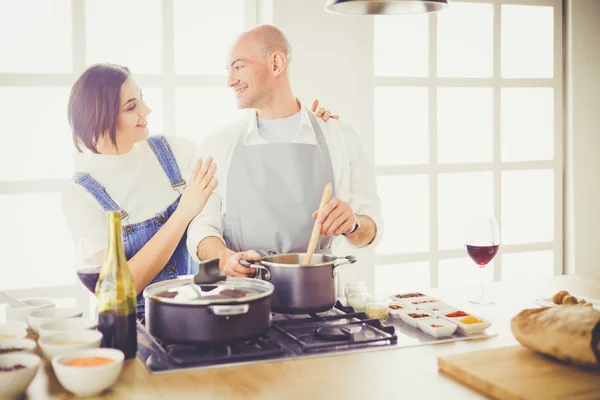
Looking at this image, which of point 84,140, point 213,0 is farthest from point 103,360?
point 213,0

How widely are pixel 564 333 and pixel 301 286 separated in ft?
2.02

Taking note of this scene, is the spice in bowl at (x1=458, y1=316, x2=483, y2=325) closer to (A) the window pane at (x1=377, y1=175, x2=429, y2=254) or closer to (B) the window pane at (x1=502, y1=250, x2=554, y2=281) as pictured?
(A) the window pane at (x1=377, y1=175, x2=429, y2=254)

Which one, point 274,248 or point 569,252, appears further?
point 569,252

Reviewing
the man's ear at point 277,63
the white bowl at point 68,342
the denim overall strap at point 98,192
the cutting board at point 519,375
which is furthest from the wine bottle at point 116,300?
the man's ear at point 277,63

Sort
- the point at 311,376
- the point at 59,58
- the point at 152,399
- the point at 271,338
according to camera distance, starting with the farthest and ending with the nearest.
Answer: the point at 59,58 < the point at 271,338 < the point at 311,376 < the point at 152,399

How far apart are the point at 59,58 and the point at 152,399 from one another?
2518mm

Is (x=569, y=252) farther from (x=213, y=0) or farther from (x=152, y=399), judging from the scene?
(x=152, y=399)

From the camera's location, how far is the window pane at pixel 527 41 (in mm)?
4281

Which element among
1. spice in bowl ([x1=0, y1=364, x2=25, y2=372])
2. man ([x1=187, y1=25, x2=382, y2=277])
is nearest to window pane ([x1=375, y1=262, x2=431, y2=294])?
man ([x1=187, y1=25, x2=382, y2=277])

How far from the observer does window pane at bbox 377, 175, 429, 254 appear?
13.5 ft

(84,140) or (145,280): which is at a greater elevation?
(84,140)

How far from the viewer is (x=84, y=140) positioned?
263 cm

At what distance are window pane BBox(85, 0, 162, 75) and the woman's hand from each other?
1.35 m

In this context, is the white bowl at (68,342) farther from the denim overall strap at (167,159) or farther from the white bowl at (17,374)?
the denim overall strap at (167,159)
